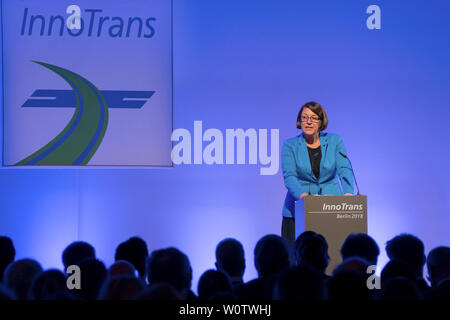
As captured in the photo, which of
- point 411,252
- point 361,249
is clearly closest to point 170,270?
point 361,249

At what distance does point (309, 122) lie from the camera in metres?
5.67

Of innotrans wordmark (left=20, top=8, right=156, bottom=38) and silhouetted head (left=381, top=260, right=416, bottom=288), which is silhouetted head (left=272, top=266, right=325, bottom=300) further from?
innotrans wordmark (left=20, top=8, right=156, bottom=38)

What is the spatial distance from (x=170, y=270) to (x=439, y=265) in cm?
161

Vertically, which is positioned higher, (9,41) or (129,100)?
(9,41)

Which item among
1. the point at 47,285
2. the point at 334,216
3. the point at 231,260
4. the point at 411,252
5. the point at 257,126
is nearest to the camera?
the point at 47,285

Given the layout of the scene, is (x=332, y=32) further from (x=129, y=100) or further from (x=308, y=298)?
(x=308, y=298)

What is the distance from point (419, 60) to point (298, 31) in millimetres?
1461

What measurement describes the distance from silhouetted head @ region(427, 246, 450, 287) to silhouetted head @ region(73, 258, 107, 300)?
73.3 inches

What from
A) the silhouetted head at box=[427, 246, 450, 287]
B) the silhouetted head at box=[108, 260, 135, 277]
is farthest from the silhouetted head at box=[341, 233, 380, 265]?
the silhouetted head at box=[108, 260, 135, 277]

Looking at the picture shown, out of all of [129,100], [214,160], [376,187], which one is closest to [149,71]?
[129,100]

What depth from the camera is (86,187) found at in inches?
261

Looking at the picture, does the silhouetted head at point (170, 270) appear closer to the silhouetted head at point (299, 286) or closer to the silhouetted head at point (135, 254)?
the silhouetted head at point (299, 286)

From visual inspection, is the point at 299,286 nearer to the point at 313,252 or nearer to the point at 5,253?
the point at 313,252

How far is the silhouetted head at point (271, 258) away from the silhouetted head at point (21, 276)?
1243 millimetres
